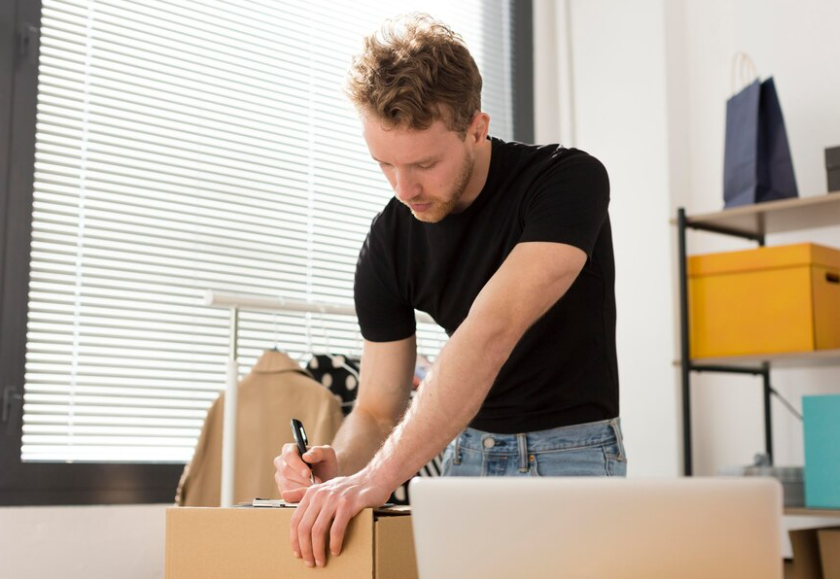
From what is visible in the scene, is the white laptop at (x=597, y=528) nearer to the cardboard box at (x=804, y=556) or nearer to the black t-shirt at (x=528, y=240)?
the black t-shirt at (x=528, y=240)

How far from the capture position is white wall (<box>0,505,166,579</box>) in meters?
2.15

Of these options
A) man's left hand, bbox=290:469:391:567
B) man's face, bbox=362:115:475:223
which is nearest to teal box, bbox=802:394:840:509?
man's face, bbox=362:115:475:223

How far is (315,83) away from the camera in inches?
116

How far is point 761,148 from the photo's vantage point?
107 inches

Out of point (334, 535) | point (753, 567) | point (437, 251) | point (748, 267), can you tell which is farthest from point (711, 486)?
point (748, 267)

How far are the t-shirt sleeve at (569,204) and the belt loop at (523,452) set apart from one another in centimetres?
29

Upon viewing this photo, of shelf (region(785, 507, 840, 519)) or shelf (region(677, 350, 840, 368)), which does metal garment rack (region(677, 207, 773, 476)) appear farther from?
shelf (region(785, 507, 840, 519))

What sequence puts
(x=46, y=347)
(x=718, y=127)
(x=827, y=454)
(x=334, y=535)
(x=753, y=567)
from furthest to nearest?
(x=718, y=127), (x=827, y=454), (x=46, y=347), (x=334, y=535), (x=753, y=567)

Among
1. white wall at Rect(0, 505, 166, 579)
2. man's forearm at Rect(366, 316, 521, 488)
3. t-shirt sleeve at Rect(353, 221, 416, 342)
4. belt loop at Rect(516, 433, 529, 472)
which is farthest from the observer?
white wall at Rect(0, 505, 166, 579)

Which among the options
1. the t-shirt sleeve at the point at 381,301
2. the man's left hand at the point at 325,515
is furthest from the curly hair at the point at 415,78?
the man's left hand at the point at 325,515

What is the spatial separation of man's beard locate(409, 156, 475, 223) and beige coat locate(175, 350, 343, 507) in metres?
0.82

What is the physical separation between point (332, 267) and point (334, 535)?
183 centimetres

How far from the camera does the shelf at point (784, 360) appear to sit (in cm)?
257

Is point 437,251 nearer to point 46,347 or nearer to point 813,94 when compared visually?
point 46,347
